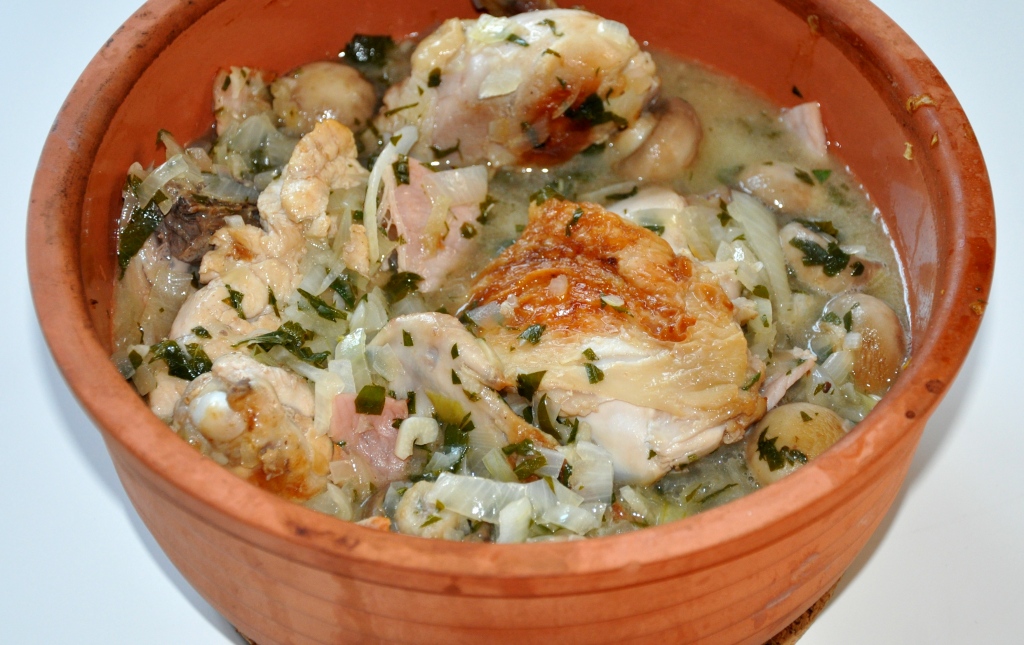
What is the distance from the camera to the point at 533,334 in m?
1.91

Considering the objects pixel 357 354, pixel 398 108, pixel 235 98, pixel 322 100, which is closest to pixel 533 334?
pixel 357 354

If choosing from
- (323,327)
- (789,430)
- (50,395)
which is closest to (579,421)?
(789,430)

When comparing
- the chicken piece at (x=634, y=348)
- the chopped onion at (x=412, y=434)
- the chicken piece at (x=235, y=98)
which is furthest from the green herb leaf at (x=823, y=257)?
the chicken piece at (x=235, y=98)

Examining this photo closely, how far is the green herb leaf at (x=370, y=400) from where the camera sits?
1908 millimetres

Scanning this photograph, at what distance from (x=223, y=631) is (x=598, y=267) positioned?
1069mm

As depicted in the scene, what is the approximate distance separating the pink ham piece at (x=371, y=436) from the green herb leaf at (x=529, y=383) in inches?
9.3

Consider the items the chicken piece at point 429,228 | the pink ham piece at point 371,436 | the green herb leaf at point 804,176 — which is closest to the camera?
the pink ham piece at point 371,436

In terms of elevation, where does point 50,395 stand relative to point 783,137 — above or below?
below

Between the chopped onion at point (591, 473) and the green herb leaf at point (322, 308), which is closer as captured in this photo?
the chopped onion at point (591, 473)

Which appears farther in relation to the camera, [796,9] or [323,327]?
[796,9]

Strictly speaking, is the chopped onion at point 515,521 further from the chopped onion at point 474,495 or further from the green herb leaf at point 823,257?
the green herb leaf at point 823,257

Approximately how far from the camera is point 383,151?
90.7 inches

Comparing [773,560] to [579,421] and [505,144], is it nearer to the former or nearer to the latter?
[579,421]

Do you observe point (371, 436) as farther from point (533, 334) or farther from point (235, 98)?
point (235, 98)
